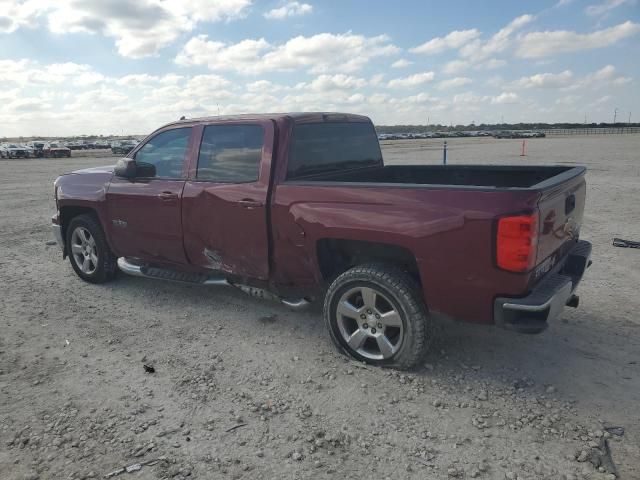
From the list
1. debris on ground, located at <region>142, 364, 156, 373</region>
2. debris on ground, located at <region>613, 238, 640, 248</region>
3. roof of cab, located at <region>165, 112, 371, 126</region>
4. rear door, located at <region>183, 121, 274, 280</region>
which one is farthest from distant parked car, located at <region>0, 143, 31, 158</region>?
debris on ground, located at <region>613, 238, 640, 248</region>

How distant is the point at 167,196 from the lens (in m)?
4.65

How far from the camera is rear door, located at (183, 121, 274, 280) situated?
4.04 meters

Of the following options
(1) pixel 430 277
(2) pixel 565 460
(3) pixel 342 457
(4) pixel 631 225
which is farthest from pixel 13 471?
(4) pixel 631 225

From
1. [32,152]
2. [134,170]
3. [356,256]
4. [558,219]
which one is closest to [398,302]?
[356,256]

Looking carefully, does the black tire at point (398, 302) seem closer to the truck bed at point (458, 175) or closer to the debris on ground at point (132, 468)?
the truck bed at point (458, 175)

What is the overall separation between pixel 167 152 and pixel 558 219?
3562 millimetres

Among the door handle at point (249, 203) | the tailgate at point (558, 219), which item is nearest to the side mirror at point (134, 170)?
the door handle at point (249, 203)

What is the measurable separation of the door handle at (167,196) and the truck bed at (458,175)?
1.32m

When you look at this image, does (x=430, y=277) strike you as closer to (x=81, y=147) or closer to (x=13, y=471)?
(x=13, y=471)

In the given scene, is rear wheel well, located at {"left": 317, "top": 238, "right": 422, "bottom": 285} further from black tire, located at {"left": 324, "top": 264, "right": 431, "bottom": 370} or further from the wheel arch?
the wheel arch

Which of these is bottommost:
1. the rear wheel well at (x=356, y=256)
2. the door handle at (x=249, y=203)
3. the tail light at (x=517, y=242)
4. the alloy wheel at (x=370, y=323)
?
the alloy wheel at (x=370, y=323)

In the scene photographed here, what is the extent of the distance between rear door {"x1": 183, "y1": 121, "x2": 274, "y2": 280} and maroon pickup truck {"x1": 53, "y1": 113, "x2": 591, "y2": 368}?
13mm

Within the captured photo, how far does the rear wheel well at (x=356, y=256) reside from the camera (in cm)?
358

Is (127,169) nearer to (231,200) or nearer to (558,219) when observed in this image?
(231,200)
